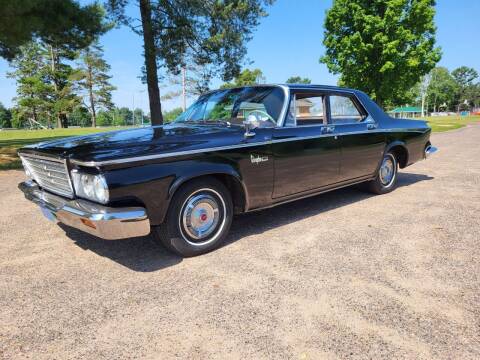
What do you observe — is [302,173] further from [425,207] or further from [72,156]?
[72,156]

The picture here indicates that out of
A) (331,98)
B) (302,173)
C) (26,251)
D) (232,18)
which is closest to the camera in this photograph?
(26,251)

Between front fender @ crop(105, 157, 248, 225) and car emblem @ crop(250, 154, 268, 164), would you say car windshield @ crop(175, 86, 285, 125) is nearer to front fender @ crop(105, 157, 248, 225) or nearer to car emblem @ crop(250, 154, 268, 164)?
car emblem @ crop(250, 154, 268, 164)

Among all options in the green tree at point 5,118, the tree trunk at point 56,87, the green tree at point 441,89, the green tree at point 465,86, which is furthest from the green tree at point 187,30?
the green tree at point 465,86

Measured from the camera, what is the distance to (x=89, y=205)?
9.48 ft

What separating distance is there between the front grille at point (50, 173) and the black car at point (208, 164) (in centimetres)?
1

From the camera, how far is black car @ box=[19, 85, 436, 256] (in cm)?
286

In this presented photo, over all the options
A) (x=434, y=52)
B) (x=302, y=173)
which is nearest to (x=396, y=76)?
(x=434, y=52)

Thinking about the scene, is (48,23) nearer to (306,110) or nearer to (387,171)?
(306,110)

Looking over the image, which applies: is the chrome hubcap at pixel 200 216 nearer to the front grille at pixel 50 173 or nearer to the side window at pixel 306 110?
the front grille at pixel 50 173

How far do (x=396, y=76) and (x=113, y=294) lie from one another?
971 inches

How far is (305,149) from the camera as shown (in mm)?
4184

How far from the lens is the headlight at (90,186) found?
277cm

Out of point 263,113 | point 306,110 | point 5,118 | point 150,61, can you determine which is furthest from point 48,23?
point 5,118

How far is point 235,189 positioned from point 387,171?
10.8 ft
